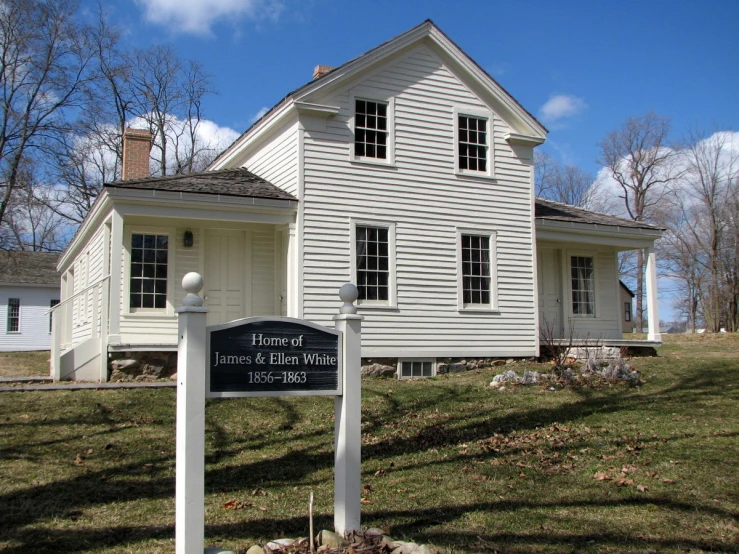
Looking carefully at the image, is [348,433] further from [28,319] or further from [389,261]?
[28,319]

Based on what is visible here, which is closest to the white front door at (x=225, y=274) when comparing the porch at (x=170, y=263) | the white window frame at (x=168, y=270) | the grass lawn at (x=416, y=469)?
the porch at (x=170, y=263)

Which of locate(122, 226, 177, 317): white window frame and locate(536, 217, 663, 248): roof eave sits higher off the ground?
locate(536, 217, 663, 248): roof eave

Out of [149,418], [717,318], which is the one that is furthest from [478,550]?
[717,318]

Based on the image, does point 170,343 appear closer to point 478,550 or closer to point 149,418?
point 149,418

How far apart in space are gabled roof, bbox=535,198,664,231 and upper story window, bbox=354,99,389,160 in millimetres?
4452

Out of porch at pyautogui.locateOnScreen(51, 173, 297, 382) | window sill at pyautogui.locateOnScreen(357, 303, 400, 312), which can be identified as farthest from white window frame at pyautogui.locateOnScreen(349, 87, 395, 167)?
window sill at pyautogui.locateOnScreen(357, 303, 400, 312)

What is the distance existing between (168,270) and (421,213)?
5377 millimetres

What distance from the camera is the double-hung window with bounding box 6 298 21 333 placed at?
108 feet

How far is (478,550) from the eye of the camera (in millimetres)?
5031

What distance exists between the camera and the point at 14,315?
33094 millimetres

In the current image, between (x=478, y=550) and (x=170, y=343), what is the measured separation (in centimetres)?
965

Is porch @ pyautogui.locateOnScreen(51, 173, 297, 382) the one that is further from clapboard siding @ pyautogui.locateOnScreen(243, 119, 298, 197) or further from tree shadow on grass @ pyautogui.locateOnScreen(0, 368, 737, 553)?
tree shadow on grass @ pyautogui.locateOnScreen(0, 368, 737, 553)

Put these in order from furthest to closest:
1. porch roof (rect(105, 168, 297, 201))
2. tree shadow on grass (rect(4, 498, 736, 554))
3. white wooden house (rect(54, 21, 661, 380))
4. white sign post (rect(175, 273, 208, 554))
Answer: white wooden house (rect(54, 21, 661, 380)), porch roof (rect(105, 168, 297, 201)), tree shadow on grass (rect(4, 498, 736, 554)), white sign post (rect(175, 273, 208, 554))

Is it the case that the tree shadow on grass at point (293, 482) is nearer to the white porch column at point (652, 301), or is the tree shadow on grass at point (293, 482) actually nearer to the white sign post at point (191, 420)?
the white sign post at point (191, 420)
